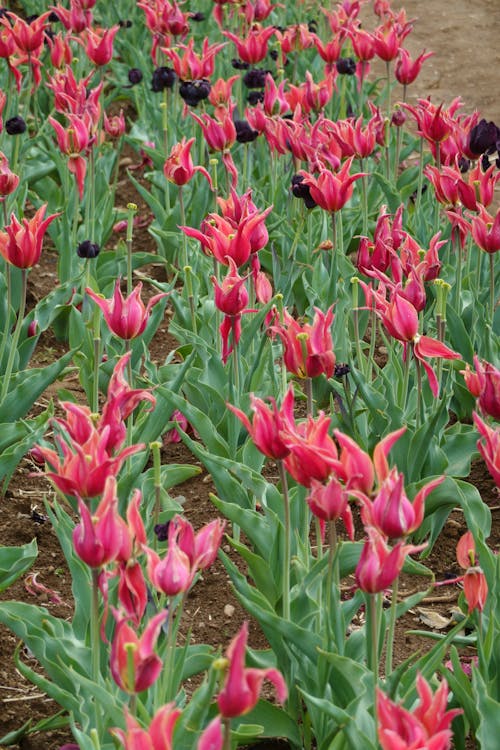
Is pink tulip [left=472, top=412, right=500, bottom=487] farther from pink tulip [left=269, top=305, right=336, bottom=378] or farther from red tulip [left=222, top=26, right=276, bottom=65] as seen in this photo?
red tulip [left=222, top=26, right=276, bottom=65]

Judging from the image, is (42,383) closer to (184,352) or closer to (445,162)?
(184,352)

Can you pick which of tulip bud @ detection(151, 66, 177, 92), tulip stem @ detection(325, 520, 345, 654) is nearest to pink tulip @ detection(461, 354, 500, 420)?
tulip stem @ detection(325, 520, 345, 654)

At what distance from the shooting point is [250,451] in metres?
2.95

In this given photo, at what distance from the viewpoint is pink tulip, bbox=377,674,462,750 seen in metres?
1.38

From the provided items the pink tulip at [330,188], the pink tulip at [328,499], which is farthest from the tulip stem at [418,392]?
the pink tulip at [328,499]

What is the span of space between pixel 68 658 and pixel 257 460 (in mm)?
921

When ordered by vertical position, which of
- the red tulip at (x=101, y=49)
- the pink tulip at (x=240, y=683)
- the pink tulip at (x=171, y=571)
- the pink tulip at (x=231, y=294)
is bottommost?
the red tulip at (x=101, y=49)

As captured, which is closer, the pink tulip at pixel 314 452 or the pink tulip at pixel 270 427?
the pink tulip at pixel 314 452

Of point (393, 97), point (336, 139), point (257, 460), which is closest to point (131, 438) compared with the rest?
point (257, 460)

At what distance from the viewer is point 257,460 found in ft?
9.72

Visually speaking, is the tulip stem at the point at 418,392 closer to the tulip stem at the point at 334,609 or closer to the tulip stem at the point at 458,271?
the tulip stem at the point at 458,271

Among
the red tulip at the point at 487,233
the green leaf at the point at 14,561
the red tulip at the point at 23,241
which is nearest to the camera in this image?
the green leaf at the point at 14,561

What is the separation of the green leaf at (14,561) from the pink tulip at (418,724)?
1174mm

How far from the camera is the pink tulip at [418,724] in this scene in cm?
138
